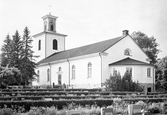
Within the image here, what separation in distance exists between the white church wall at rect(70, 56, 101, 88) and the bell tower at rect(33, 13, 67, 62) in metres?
14.0

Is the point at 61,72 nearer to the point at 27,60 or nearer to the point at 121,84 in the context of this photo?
the point at 27,60

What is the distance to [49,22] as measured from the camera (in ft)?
188

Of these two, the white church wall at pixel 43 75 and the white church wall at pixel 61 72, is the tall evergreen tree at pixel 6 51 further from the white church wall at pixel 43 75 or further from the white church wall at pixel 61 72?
the white church wall at pixel 61 72

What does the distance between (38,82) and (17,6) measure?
27023 mm

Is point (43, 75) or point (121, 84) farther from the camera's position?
point (43, 75)

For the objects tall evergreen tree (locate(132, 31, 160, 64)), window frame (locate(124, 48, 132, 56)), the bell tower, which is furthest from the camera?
tall evergreen tree (locate(132, 31, 160, 64))

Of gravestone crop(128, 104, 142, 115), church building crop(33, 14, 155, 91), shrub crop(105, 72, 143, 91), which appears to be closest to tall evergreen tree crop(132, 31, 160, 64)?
church building crop(33, 14, 155, 91)

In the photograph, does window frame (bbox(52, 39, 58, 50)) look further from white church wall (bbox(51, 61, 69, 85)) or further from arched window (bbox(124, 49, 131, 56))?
arched window (bbox(124, 49, 131, 56))

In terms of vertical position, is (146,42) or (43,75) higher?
(146,42)

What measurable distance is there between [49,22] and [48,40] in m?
4.47

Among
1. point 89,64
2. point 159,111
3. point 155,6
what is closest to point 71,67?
point 89,64

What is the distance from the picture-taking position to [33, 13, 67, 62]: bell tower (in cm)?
5569

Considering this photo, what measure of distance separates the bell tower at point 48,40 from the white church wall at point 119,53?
69.8ft

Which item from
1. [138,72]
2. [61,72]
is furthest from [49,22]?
[138,72]
